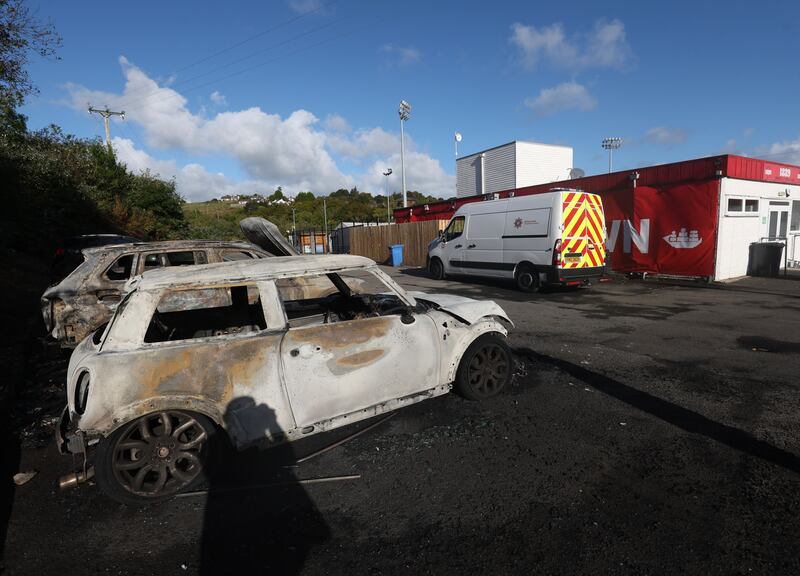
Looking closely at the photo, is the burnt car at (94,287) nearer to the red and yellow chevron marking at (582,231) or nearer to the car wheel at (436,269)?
the red and yellow chevron marking at (582,231)

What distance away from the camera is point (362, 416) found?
11.3ft

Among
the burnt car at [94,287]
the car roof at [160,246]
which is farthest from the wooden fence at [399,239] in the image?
the burnt car at [94,287]

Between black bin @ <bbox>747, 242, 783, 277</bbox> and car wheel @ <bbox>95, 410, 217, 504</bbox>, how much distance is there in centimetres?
1635

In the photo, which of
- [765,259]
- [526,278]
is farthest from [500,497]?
[765,259]

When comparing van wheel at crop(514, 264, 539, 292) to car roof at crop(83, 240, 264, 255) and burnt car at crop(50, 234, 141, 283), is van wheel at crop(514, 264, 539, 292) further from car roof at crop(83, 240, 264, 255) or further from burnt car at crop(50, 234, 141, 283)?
burnt car at crop(50, 234, 141, 283)

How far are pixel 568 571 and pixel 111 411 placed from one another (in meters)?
2.82

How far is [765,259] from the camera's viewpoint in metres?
13.2

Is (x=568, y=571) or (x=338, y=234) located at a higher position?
(x=338, y=234)

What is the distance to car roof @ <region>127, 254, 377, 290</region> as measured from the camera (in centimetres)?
312

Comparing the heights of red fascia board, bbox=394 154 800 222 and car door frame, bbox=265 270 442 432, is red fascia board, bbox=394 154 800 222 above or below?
above

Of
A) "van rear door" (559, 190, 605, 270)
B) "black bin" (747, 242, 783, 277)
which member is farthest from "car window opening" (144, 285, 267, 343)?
"black bin" (747, 242, 783, 277)

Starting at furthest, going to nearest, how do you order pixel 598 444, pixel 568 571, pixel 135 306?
pixel 598 444, pixel 135 306, pixel 568 571

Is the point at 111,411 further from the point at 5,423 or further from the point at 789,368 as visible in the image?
the point at 789,368

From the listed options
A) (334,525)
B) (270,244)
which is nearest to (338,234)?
(270,244)
